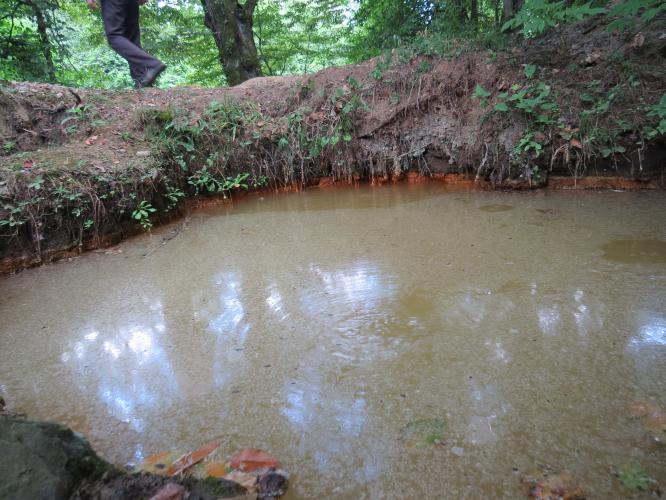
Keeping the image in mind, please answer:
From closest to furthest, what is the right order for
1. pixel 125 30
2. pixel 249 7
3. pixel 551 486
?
pixel 551 486
pixel 125 30
pixel 249 7

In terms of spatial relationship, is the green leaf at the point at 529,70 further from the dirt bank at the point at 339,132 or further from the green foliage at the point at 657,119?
the green foliage at the point at 657,119

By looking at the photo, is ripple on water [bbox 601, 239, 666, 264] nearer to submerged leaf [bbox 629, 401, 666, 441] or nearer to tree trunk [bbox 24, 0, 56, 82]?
submerged leaf [bbox 629, 401, 666, 441]

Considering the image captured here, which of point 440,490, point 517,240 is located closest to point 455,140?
point 517,240

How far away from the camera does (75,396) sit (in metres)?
1.66

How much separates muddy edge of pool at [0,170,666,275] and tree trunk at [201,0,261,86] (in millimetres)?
3283

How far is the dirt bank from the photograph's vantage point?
3.49 meters

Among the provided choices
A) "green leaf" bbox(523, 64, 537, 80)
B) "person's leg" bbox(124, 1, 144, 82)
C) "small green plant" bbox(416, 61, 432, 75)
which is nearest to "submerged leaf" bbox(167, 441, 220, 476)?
"green leaf" bbox(523, 64, 537, 80)

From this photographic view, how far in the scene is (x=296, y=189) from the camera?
5027 mm

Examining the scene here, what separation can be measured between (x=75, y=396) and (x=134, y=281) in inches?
48.8

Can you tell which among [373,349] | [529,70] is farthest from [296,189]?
[373,349]

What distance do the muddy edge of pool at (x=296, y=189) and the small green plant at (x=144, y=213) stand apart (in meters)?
0.07

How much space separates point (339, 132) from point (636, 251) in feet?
11.2

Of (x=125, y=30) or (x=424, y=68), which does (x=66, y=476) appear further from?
(x=125, y=30)

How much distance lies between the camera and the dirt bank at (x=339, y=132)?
11.5ft
